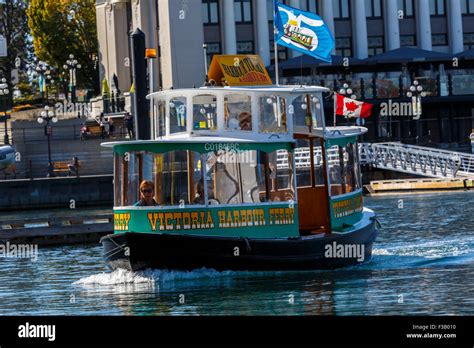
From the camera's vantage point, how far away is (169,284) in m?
24.7

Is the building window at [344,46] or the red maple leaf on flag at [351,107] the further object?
the building window at [344,46]

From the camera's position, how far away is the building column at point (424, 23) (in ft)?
318

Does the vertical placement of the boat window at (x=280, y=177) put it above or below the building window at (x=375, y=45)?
below

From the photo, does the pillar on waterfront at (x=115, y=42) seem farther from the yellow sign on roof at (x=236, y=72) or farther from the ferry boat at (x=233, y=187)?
the ferry boat at (x=233, y=187)

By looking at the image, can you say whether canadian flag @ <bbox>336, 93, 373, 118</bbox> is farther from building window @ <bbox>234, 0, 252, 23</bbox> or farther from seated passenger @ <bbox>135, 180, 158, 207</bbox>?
building window @ <bbox>234, 0, 252, 23</bbox>

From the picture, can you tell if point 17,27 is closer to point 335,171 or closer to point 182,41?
point 182,41

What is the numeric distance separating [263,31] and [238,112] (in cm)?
6895

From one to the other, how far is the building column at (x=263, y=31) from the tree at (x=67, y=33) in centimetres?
2645

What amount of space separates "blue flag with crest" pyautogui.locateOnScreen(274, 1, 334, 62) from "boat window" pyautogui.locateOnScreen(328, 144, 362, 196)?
2.29 meters

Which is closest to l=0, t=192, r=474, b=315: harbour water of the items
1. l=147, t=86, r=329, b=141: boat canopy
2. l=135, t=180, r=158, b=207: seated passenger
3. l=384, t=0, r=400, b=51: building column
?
l=135, t=180, r=158, b=207: seated passenger

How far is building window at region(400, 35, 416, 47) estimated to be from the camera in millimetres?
98750

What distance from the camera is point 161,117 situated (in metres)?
27.1

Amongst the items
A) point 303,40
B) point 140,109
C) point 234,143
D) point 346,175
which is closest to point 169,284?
point 234,143

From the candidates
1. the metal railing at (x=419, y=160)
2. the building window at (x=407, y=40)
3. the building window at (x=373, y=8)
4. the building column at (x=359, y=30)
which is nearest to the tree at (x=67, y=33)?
the building window at (x=373, y=8)
